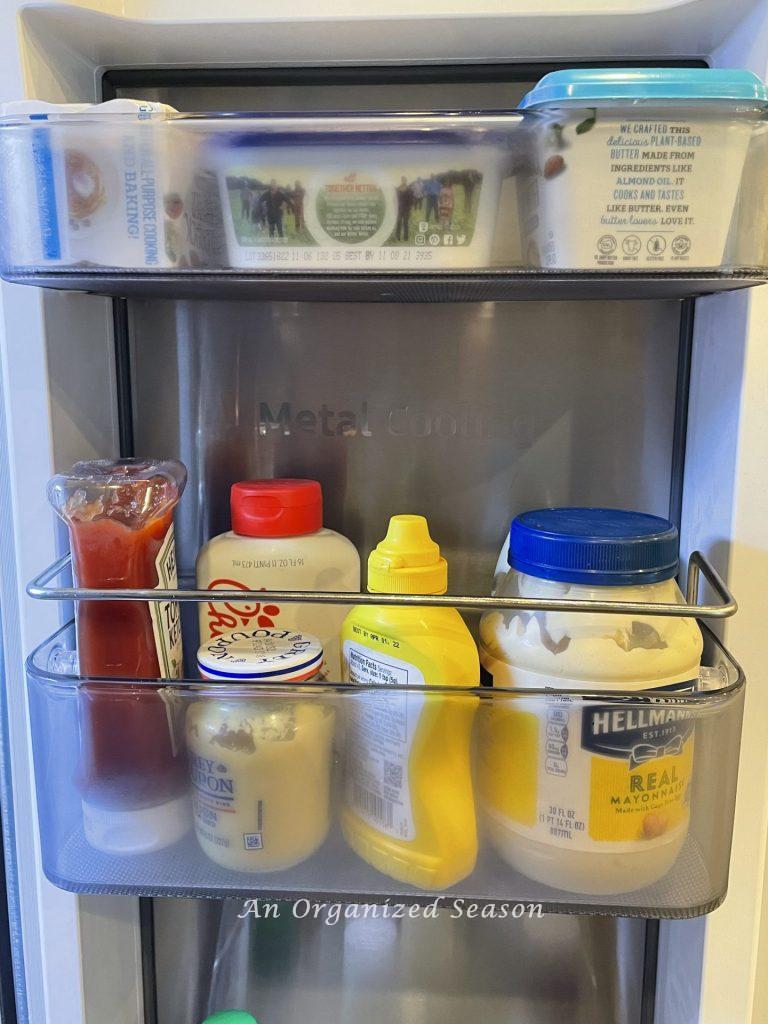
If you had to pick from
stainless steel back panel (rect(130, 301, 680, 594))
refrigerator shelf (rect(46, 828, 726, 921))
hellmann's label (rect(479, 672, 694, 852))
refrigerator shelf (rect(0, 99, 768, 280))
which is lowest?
refrigerator shelf (rect(46, 828, 726, 921))

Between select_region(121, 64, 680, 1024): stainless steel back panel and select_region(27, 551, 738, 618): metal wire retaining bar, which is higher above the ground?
select_region(121, 64, 680, 1024): stainless steel back panel

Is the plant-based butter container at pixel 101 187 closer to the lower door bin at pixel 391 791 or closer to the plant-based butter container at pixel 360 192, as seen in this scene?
the plant-based butter container at pixel 360 192

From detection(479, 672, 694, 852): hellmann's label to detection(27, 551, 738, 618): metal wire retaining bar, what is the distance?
0.07 m

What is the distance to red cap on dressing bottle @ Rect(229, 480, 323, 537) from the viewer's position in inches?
27.3

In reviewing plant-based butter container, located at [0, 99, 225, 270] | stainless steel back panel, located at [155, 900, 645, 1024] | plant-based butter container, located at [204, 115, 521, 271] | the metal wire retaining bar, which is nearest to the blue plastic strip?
plant-based butter container, located at [0, 99, 225, 270]

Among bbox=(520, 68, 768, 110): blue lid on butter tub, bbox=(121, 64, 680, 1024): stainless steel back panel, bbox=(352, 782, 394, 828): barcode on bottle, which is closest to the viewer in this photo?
bbox=(520, 68, 768, 110): blue lid on butter tub

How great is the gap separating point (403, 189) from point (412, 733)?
0.38 meters

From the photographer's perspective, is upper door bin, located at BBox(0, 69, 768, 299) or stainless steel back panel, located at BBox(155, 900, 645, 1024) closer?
upper door bin, located at BBox(0, 69, 768, 299)

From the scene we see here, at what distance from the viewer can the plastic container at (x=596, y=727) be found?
58 centimetres

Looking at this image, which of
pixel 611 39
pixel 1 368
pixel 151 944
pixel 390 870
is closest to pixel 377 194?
pixel 611 39

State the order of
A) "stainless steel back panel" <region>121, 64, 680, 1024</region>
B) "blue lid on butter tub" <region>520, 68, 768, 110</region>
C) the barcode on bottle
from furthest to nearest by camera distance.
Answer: "stainless steel back panel" <region>121, 64, 680, 1024</region> < the barcode on bottle < "blue lid on butter tub" <region>520, 68, 768, 110</region>

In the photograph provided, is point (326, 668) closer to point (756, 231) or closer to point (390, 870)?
point (390, 870)

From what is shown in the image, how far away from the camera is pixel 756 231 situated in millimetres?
543

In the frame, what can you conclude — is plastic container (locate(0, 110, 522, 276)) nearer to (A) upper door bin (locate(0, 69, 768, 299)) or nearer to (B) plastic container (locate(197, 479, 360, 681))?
(A) upper door bin (locate(0, 69, 768, 299))
